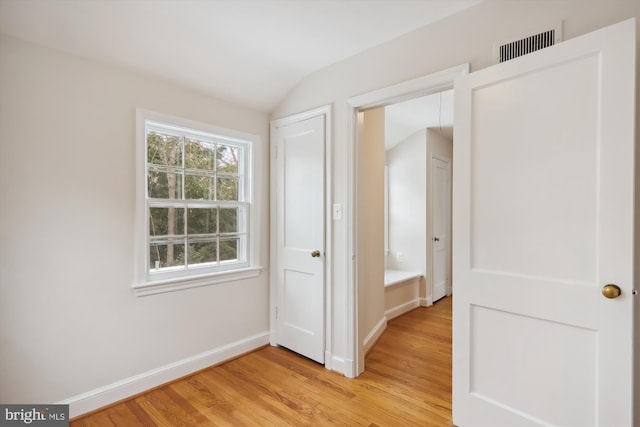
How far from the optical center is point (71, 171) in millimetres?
2016

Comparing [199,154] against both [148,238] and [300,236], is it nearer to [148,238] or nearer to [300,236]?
[148,238]

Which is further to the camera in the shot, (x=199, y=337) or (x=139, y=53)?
(x=199, y=337)

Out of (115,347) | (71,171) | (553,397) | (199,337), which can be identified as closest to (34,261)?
(71,171)

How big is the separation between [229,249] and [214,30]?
5.70 ft

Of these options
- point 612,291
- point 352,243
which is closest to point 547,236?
point 612,291

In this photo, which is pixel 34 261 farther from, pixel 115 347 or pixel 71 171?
pixel 115 347

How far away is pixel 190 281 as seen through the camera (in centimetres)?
256

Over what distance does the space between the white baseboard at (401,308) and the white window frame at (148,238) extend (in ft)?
5.78

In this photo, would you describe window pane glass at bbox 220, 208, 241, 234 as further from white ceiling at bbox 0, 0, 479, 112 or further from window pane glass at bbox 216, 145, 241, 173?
white ceiling at bbox 0, 0, 479, 112

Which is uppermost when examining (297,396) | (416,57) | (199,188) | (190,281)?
(416,57)

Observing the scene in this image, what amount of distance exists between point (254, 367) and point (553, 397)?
2.04 metres

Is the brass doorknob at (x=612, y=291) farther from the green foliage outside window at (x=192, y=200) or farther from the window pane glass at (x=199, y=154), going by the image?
the window pane glass at (x=199, y=154)

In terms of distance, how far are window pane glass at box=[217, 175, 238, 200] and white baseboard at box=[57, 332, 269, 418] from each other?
4.27ft

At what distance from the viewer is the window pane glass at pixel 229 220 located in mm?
2863
